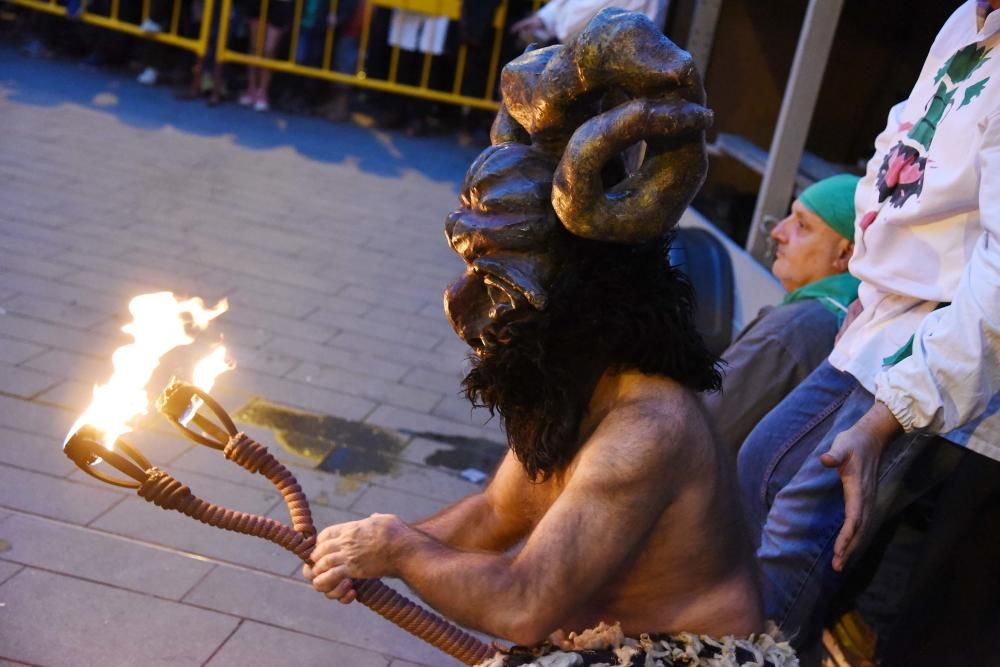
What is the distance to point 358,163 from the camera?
384 inches

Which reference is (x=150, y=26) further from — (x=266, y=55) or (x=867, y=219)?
(x=867, y=219)

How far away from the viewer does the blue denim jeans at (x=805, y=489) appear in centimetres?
294

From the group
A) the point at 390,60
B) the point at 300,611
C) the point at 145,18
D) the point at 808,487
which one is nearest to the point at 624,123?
the point at 808,487

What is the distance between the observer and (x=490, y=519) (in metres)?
2.31

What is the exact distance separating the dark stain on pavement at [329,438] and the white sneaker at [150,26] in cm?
735

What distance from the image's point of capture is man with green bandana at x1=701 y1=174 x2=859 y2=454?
356cm

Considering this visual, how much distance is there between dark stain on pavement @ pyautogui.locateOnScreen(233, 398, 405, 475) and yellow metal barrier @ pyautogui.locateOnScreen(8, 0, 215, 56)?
7147 millimetres

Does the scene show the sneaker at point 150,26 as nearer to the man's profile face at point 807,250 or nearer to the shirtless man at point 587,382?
the man's profile face at point 807,250

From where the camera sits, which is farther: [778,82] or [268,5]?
[268,5]

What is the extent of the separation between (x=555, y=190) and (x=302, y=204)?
648cm

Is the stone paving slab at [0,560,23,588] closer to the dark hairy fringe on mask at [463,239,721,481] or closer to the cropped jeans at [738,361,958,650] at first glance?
the dark hairy fringe on mask at [463,239,721,481]

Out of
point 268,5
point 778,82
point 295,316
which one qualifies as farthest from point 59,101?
point 778,82

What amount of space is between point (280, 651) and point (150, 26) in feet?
30.3

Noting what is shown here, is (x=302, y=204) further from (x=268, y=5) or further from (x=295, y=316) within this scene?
(x=268, y=5)
